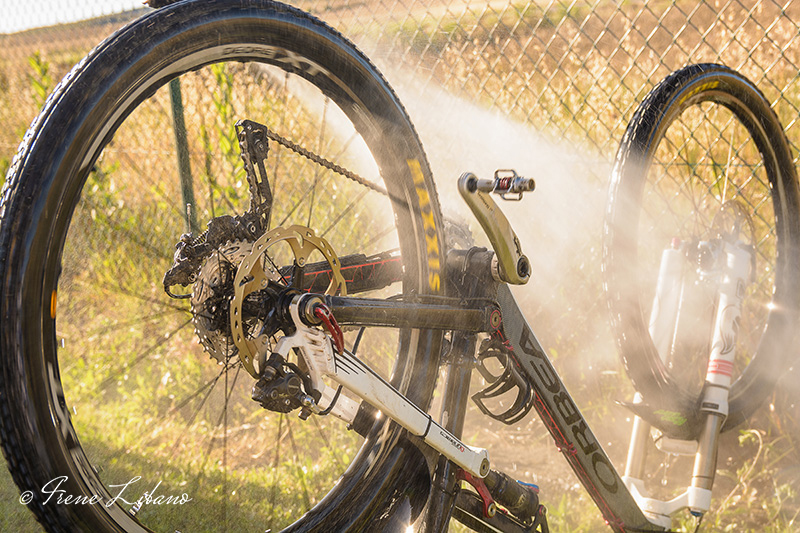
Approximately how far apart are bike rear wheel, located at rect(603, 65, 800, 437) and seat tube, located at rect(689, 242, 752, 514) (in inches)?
2.8

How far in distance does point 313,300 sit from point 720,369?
166 cm

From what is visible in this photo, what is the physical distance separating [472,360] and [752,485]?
1.69 meters

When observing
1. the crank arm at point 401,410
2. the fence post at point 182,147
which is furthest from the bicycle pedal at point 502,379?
the fence post at point 182,147

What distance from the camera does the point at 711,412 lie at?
7.89 ft

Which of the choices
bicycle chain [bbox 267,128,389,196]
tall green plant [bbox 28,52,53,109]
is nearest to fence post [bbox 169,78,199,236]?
tall green plant [bbox 28,52,53,109]

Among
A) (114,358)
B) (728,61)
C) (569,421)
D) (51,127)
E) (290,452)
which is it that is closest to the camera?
(51,127)

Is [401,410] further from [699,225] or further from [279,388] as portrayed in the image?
[699,225]

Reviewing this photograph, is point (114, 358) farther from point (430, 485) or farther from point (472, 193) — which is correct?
point (472, 193)

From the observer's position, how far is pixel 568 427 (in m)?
2.02

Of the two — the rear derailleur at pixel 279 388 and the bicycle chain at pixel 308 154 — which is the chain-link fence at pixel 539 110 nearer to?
the bicycle chain at pixel 308 154

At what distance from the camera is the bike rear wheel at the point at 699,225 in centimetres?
222

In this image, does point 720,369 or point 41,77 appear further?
point 41,77

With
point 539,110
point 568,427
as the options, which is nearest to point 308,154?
point 568,427

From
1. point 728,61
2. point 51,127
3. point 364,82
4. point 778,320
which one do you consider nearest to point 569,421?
point 364,82
